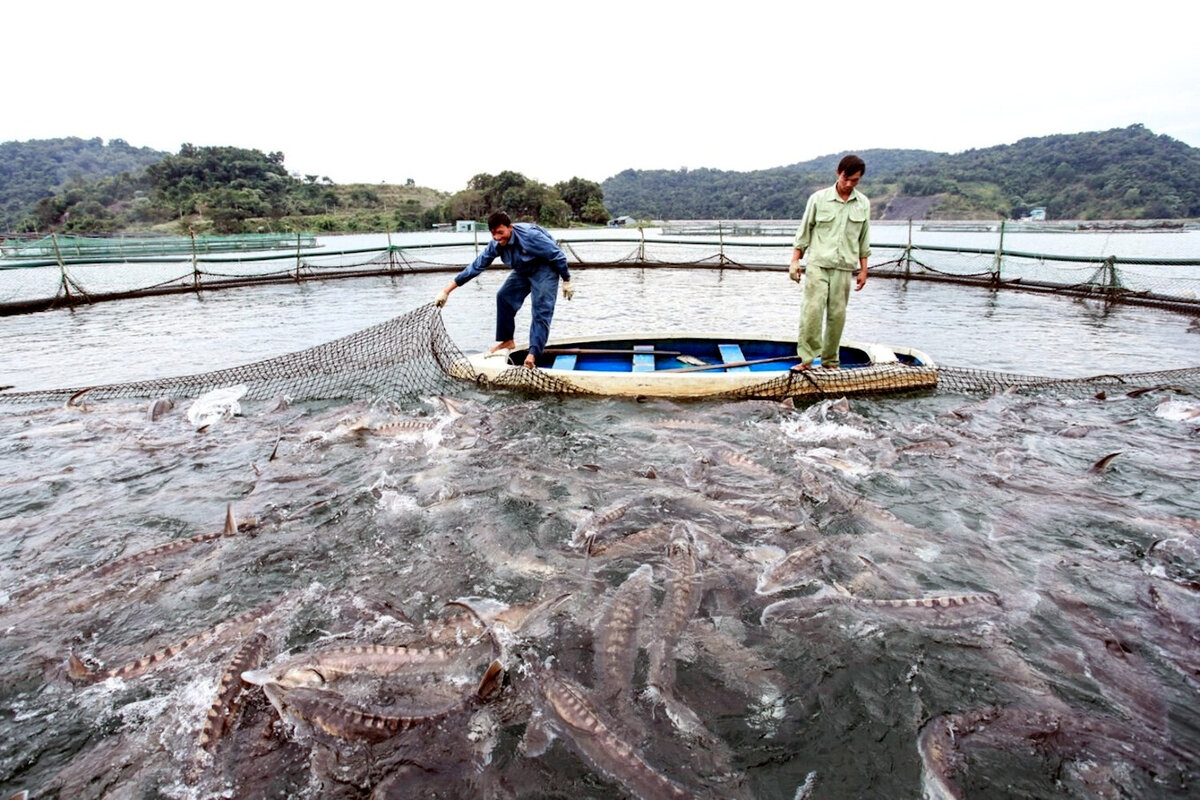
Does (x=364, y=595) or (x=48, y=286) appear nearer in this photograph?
(x=364, y=595)

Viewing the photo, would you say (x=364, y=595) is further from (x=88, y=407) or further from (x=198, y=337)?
(x=198, y=337)

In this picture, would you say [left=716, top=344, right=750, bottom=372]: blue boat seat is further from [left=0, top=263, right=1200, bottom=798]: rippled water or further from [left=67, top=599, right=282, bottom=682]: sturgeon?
[left=67, top=599, right=282, bottom=682]: sturgeon

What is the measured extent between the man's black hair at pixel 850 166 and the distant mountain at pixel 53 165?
376 feet

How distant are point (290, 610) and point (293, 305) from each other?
16698mm

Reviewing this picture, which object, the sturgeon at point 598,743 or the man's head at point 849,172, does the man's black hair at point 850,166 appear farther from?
the sturgeon at point 598,743

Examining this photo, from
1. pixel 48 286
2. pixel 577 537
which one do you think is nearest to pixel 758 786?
pixel 577 537

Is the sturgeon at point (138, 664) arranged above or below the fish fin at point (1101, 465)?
below

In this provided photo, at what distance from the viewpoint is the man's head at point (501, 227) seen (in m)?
7.69

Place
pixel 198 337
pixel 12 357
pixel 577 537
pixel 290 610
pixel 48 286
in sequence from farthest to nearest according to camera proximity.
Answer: pixel 48 286 → pixel 198 337 → pixel 12 357 → pixel 577 537 → pixel 290 610

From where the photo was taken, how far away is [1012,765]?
277cm

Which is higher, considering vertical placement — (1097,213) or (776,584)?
(1097,213)

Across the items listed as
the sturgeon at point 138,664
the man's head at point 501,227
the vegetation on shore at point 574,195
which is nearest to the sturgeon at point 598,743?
the sturgeon at point 138,664

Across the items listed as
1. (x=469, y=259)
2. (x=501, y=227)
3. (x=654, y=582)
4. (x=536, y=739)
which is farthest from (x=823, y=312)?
(x=469, y=259)

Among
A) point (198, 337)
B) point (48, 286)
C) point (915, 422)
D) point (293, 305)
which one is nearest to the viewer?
point (915, 422)
